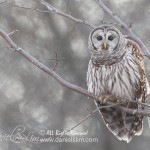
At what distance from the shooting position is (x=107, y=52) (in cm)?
999

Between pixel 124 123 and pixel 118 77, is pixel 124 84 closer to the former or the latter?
pixel 118 77

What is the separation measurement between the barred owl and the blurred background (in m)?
8.06

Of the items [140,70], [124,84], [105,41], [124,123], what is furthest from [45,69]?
[124,123]

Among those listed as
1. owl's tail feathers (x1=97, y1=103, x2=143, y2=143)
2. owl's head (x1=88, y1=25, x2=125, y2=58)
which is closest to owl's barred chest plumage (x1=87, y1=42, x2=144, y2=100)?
owl's head (x1=88, y1=25, x2=125, y2=58)

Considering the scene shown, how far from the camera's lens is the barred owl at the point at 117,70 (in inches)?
392

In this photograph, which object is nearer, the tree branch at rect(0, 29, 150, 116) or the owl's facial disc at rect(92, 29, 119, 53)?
the tree branch at rect(0, 29, 150, 116)

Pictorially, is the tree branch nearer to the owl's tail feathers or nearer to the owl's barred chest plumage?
the owl's barred chest plumage

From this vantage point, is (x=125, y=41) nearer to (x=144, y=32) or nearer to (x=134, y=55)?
(x=134, y=55)

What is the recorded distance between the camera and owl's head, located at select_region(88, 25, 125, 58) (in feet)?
32.7

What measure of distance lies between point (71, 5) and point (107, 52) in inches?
441

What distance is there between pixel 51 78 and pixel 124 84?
33.3 feet

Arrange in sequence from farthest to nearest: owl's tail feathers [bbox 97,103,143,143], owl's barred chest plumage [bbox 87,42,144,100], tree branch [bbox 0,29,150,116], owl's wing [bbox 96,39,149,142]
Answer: owl's tail feathers [bbox 97,103,143,143], owl's wing [bbox 96,39,149,142], owl's barred chest plumage [bbox 87,42,144,100], tree branch [bbox 0,29,150,116]

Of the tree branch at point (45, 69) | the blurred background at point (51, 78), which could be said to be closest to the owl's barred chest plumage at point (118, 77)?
the tree branch at point (45, 69)

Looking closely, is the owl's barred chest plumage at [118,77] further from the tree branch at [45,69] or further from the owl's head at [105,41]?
the tree branch at [45,69]
